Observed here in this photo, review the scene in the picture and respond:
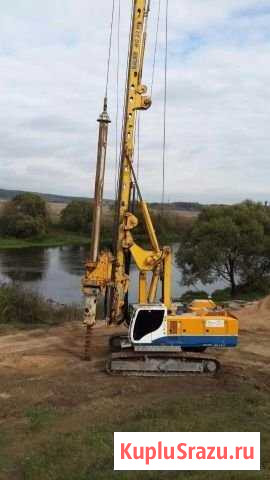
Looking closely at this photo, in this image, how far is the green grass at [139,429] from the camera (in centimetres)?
777

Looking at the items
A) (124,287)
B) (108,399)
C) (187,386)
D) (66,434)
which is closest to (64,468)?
(66,434)

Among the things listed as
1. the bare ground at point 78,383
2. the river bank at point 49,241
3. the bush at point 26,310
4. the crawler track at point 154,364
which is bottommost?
the bare ground at point 78,383

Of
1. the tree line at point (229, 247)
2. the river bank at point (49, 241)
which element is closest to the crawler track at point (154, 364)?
the tree line at point (229, 247)

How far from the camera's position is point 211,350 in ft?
52.9

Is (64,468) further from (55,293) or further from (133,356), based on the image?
(55,293)

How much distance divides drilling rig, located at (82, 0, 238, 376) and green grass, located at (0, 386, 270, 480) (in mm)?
1478

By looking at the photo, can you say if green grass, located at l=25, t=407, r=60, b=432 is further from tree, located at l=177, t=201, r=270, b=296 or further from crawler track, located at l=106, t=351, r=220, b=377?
tree, located at l=177, t=201, r=270, b=296

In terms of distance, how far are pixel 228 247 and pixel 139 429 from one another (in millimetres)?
28620

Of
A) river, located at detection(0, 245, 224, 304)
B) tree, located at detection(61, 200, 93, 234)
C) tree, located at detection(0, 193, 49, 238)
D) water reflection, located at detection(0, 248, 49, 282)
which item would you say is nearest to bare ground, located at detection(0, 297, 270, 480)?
river, located at detection(0, 245, 224, 304)

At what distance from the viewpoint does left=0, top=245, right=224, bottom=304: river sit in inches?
1443

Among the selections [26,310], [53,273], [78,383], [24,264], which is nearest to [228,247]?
[53,273]

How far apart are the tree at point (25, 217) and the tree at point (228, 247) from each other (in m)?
39.9

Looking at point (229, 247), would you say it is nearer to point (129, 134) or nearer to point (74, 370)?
point (129, 134)

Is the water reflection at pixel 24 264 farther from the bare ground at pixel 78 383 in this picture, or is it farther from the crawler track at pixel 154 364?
the crawler track at pixel 154 364
